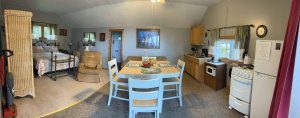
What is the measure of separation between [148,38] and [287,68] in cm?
483

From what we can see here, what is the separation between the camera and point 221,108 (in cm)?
268

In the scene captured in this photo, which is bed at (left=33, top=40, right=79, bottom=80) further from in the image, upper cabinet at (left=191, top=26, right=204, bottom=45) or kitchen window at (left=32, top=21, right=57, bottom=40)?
upper cabinet at (left=191, top=26, right=204, bottom=45)

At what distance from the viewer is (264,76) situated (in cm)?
209

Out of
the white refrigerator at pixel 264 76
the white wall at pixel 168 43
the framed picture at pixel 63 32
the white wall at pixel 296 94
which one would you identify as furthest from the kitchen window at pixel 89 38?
the white wall at pixel 296 94

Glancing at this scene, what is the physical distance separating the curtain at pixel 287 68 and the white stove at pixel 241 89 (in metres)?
0.64

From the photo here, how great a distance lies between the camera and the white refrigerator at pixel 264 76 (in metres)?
1.96

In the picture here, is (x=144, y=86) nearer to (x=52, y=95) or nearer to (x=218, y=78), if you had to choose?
(x=52, y=95)

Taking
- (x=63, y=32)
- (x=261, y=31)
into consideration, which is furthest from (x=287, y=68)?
(x=63, y=32)

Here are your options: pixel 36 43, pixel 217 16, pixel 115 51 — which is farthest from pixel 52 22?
pixel 217 16

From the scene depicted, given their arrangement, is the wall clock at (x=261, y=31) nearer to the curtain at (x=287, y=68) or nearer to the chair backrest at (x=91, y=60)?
the curtain at (x=287, y=68)

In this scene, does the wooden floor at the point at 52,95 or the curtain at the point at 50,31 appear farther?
the curtain at the point at 50,31

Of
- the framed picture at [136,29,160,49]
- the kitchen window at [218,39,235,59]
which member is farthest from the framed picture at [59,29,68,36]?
the kitchen window at [218,39,235,59]

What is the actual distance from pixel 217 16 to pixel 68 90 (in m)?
4.79

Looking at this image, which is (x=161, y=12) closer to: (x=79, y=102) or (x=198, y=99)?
(x=198, y=99)
